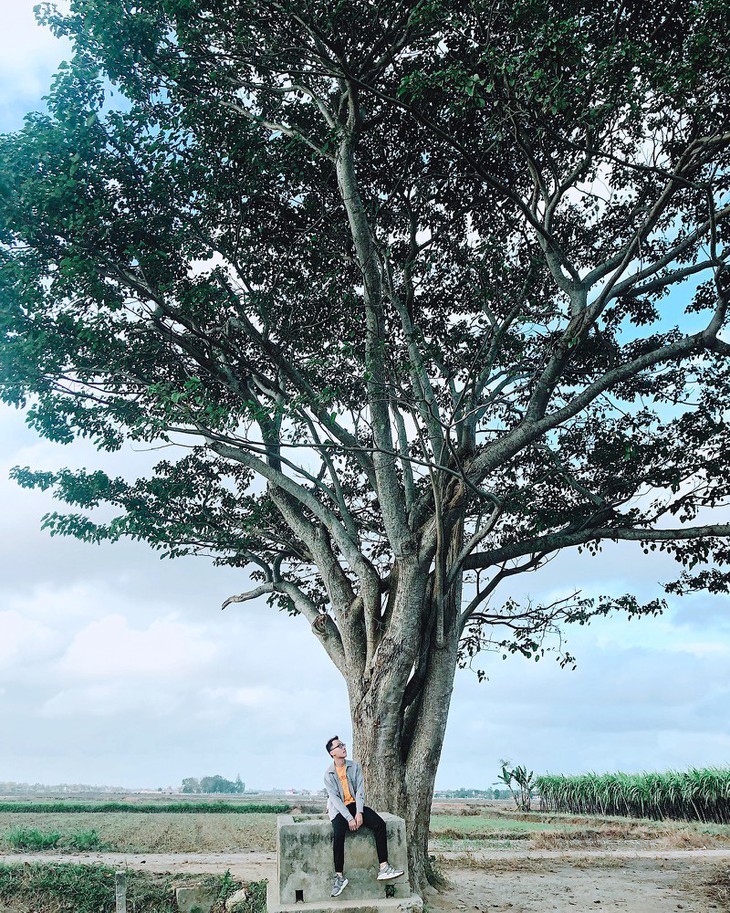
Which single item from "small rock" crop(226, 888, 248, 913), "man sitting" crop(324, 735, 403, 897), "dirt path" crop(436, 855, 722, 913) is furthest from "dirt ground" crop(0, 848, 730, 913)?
"man sitting" crop(324, 735, 403, 897)

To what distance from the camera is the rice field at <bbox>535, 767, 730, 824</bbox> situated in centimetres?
2238

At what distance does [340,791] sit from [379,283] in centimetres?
606

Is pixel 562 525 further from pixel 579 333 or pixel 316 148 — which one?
pixel 316 148

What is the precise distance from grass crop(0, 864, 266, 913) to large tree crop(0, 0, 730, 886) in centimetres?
217

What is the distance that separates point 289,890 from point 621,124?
926cm

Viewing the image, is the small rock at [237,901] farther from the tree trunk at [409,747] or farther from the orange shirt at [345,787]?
the orange shirt at [345,787]

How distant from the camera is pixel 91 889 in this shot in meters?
9.45

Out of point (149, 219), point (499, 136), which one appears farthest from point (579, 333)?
point (149, 219)

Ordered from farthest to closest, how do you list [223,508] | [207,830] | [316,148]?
[207,830]
[223,508]
[316,148]

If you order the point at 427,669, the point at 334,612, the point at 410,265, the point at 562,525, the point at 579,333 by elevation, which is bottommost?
the point at 427,669

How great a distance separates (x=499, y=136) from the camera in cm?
932

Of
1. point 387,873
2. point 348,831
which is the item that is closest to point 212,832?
point 348,831

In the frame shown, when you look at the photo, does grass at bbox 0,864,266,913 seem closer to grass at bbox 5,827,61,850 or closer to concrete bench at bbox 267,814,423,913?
concrete bench at bbox 267,814,423,913

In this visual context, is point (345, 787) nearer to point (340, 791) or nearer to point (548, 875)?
point (340, 791)
